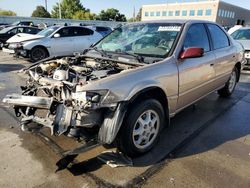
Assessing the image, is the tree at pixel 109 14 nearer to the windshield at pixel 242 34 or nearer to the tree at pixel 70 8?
the tree at pixel 70 8

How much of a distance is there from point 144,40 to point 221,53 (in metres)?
1.68

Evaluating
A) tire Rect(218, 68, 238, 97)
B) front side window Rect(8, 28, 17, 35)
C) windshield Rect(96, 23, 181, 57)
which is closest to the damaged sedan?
windshield Rect(96, 23, 181, 57)

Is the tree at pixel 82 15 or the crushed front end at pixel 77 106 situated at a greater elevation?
the tree at pixel 82 15

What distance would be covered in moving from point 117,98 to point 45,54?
861cm

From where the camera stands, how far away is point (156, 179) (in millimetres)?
2779

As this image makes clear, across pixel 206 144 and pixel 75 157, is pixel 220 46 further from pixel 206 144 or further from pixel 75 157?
pixel 75 157

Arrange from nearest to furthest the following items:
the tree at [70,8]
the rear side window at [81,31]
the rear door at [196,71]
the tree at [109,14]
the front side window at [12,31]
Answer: the rear door at [196,71], the rear side window at [81,31], the front side window at [12,31], the tree at [70,8], the tree at [109,14]

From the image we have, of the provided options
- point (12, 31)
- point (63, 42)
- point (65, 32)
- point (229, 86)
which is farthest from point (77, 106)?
point (12, 31)

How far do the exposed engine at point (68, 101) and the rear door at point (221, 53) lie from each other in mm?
2015

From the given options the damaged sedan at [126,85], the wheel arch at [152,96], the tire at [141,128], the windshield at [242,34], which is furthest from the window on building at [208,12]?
the tire at [141,128]

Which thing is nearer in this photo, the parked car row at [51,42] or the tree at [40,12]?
the parked car row at [51,42]

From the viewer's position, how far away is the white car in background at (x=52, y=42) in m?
10.1

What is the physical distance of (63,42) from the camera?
35.1 ft

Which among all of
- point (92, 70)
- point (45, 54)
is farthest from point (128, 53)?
point (45, 54)
